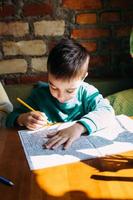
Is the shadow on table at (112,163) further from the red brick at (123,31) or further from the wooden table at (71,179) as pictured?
the red brick at (123,31)

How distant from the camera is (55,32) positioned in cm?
211

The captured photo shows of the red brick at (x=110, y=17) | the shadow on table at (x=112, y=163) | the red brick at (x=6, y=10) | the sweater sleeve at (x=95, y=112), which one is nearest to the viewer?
the shadow on table at (x=112, y=163)

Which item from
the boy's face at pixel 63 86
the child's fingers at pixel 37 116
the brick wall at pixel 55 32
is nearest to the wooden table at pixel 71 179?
the child's fingers at pixel 37 116

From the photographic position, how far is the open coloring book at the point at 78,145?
3.15 ft

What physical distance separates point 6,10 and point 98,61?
2.27 feet

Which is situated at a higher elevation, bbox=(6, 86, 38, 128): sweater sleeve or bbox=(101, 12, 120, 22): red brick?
bbox=(101, 12, 120, 22): red brick

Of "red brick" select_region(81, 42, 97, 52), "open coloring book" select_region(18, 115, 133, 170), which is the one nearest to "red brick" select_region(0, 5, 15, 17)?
"red brick" select_region(81, 42, 97, 52)

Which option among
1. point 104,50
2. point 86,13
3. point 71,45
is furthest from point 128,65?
point 71,45

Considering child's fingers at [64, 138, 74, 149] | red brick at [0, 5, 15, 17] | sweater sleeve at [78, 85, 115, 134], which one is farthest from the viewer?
red brick at [0, 5, 15, 17]

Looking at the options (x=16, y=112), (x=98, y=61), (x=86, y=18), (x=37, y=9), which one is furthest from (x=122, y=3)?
(x=16, y=112)

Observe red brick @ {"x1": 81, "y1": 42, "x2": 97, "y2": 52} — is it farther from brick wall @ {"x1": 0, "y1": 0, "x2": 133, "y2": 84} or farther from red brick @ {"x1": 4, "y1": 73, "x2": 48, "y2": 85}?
red brick @ {"x1": 4, "y1": 73, "x2": 48, "y2": 85}

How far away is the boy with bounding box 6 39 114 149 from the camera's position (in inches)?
44.4

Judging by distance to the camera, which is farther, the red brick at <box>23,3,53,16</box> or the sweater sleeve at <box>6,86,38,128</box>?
the red brick at <box>23,3,53,16</box>

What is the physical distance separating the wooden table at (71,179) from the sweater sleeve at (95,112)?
203 millimetres
